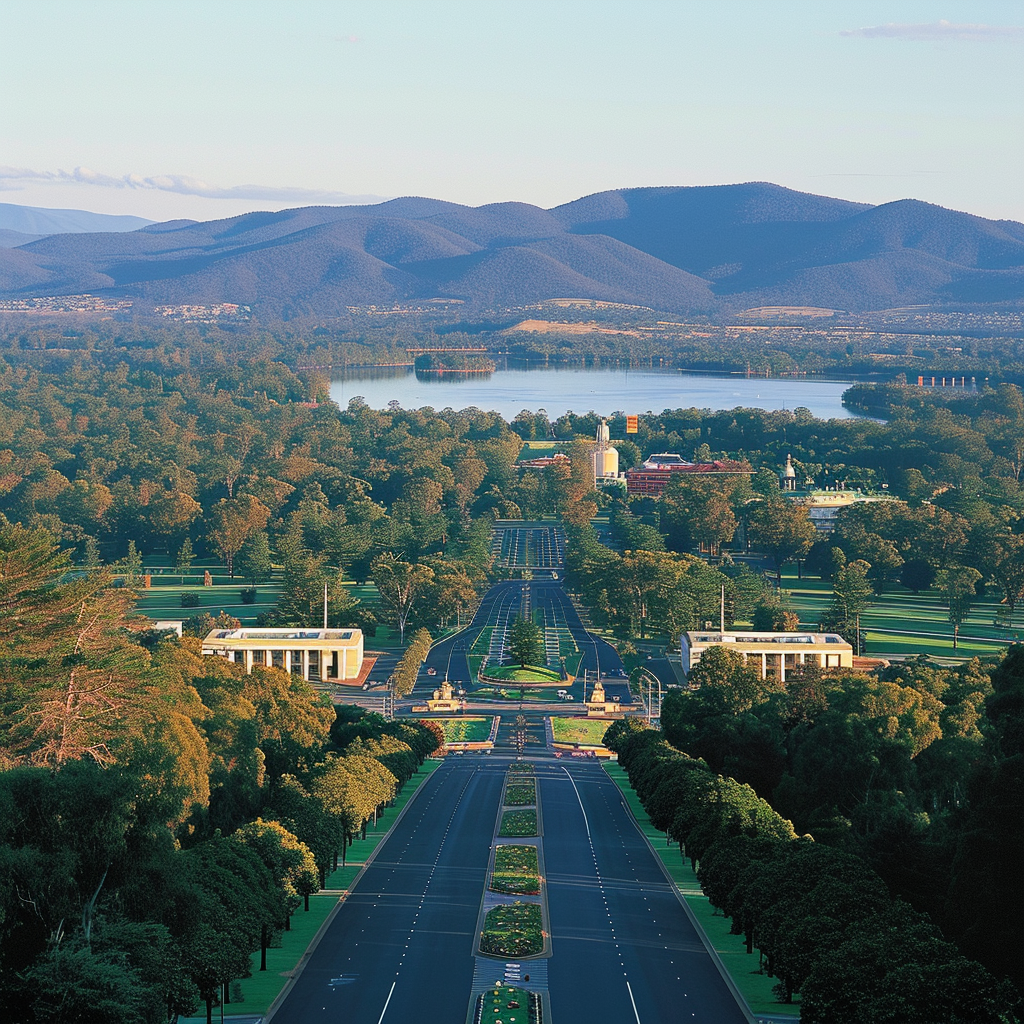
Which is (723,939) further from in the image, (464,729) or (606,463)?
(606,463)

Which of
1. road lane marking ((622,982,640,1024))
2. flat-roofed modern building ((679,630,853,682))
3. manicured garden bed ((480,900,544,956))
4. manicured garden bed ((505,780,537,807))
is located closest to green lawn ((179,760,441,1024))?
road lane marking ((622,982,640,1024))

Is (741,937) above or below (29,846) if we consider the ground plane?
below

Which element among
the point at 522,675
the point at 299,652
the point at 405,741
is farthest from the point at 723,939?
the point at 299,652

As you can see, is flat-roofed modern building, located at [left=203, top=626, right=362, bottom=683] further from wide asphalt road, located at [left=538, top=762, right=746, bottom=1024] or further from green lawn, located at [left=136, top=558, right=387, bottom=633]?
wide asphalt road, located at [left=538, top=762, right=746, bottom=1024]

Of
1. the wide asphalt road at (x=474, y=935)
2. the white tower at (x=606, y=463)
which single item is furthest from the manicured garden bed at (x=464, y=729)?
the white tower at (x=606, y=463)

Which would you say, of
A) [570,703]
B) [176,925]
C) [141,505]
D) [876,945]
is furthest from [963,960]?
[141,505]

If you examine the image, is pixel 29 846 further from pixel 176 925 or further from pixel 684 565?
pixel 684 565

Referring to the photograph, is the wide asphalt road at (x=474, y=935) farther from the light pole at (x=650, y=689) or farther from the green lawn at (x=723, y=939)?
the light pole at (x=650, y=689)
